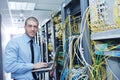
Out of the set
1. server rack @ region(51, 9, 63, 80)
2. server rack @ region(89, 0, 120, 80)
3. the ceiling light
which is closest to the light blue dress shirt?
server rack @ region(51, 9, 63, 80)

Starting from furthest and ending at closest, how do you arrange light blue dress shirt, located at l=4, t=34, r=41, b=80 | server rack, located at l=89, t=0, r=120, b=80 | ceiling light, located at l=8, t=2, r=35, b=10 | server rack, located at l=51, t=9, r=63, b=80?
ceiling light, located at l=8, t=2, r=35, b=10 → server rack, located at l=51, t=9, r=63, b=80 → light blue dress shirt, located at l=4, t=34, r=41, b=80 → server rack, located at l=89, t=0, r=120, b=80

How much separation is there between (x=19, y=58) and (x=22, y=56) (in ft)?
0.12

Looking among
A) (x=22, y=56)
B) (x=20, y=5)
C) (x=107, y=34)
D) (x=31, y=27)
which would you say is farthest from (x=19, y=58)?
(x=20, y=5)

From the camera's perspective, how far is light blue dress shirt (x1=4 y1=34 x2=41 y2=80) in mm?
1754

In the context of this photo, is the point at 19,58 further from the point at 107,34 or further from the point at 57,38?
the point at 107,34

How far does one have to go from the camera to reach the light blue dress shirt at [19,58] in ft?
5.75

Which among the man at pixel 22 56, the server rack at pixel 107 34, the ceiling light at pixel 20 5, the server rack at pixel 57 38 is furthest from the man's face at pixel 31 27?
the ceiling light at pixel 20 5

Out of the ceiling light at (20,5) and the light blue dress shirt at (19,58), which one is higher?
the ceiling light at (20,5)

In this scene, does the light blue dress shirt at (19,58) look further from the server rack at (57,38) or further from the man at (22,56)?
the server rack at (57,38)

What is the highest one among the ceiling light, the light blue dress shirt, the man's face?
A: the ceiling light

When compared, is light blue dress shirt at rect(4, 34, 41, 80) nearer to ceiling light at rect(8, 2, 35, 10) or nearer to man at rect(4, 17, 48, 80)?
man at rect(4, 17, 48, 80)

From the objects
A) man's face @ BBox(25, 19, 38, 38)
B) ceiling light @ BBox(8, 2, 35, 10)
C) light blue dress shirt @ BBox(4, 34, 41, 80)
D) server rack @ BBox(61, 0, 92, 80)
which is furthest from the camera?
ceiling light @ BBox(8, 2, 35, 10)

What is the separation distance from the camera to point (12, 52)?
70.6 inches

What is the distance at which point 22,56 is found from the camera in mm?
1868
